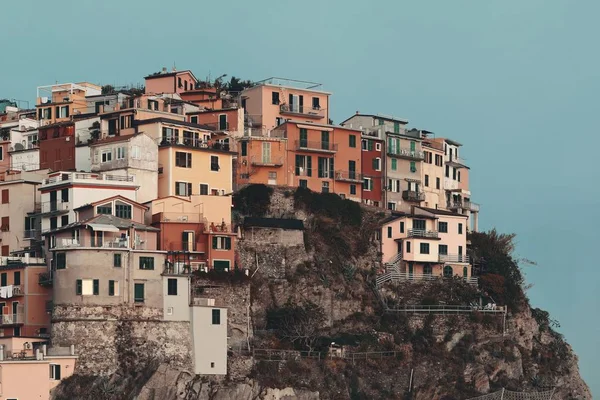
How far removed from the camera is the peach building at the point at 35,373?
91625 mm

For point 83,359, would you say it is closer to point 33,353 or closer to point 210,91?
point 33,353

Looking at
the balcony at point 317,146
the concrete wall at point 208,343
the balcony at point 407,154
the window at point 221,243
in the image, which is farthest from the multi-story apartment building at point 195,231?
the balcony at point 407,154

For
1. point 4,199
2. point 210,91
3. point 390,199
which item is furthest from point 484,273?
point 4,199

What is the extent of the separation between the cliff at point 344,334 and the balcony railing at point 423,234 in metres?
2.33

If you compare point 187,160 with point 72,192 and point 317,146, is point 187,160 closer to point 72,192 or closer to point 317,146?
point 72,192

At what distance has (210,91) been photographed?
12344 cm

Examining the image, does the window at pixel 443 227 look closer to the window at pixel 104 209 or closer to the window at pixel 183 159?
the window at pixel 183 159

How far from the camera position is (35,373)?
92000mm

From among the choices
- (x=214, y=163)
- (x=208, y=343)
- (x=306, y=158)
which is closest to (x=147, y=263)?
(x=208, y=343)

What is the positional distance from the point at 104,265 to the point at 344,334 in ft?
59.7

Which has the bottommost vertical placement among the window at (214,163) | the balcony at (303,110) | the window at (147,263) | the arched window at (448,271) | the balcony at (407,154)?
the arched window at (448,271)

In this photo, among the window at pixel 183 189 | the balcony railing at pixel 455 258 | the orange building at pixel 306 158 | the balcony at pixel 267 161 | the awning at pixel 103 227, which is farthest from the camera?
the balcony railing at pixel 455 258

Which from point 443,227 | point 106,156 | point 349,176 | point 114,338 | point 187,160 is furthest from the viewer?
point 349,176

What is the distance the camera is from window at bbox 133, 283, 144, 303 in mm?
94812
